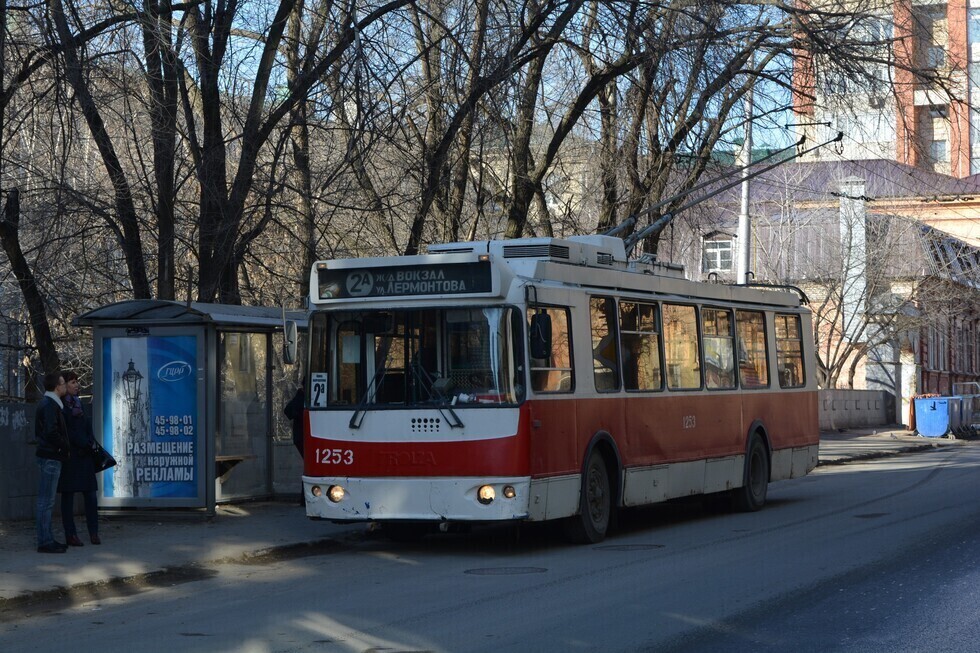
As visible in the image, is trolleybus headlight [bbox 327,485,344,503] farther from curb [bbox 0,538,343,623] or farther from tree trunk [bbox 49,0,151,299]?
tree trunk [bbox 49,0,151,299]

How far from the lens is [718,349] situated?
1670 cm

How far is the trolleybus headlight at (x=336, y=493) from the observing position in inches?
506

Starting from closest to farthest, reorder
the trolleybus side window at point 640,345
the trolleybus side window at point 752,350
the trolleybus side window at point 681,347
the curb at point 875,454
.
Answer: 1. the trolleybus side window at point 640,345
2. the trolleybus side window at point 681,347
3. the trolleybus side window at point 752,350
4. the curb at point 875,454

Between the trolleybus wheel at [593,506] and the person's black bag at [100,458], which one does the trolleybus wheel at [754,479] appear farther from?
the person's black bag at [100,458]

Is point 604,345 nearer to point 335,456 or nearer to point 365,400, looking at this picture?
point 365,400

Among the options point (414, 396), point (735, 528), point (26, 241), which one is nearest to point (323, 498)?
point (414, 396)

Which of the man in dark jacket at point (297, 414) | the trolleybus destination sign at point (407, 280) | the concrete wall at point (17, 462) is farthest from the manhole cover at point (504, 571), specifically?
the concrete wall at point (17, 462)

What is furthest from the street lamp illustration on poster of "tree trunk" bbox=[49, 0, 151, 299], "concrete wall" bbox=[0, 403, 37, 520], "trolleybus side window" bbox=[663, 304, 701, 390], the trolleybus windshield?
"trolleybus side window" bbox=[663, 304, 701, 390]

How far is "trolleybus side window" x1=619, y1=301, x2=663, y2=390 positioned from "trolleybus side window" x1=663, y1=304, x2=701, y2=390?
11.2 inches

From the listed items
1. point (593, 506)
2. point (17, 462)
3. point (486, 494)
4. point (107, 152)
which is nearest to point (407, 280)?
point (486, 494)

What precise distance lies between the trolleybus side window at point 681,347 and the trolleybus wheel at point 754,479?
206cm

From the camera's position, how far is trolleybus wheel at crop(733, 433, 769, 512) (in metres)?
17.4

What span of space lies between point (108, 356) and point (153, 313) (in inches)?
32.3

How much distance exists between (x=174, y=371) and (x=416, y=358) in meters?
4.14
